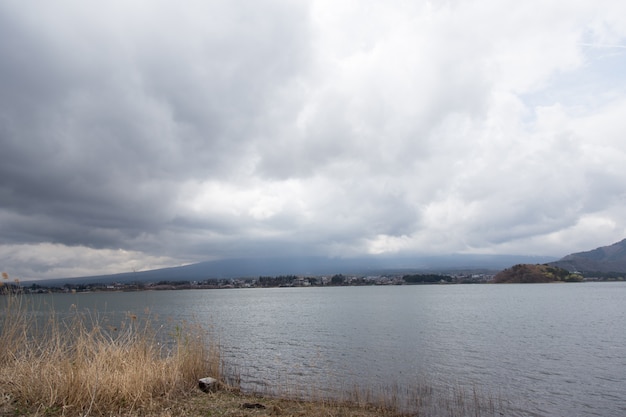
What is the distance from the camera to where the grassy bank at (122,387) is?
8.73m

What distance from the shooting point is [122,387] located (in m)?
9.21

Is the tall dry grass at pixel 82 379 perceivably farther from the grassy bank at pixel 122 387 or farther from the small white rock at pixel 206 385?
the small white rock at pixel 206 385

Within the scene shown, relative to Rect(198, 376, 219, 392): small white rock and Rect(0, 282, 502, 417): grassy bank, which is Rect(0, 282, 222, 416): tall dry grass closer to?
Rect(0, 282, 502, 417): grassy bank

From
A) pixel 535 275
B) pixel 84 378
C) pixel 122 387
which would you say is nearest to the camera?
pixel 84 378

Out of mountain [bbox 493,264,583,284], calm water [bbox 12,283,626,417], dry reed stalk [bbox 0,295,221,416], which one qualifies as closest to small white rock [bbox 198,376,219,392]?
dry reed stalk [bbox 0,295,221,416]

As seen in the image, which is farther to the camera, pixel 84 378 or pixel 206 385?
pixel 206 385

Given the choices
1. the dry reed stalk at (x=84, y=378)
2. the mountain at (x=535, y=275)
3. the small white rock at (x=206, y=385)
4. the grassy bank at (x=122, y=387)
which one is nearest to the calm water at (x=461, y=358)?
the grassy bank at (x=122, y=387)

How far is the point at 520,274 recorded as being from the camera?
590 feet

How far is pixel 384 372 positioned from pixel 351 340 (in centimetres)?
1085

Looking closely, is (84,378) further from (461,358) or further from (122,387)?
(461,358)

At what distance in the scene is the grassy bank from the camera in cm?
873

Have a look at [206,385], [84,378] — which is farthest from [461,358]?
[84,378]

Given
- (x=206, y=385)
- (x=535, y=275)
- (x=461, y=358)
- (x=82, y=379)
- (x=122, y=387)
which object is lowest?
(x=461, y=358)

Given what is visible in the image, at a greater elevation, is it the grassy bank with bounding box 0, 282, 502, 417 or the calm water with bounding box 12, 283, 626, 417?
the grassy bank with bounding box 0, 282, 502, 417
